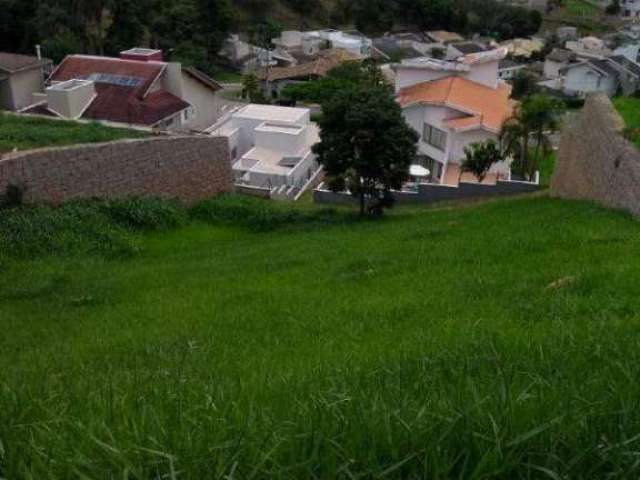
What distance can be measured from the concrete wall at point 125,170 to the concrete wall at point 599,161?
31.5 ft

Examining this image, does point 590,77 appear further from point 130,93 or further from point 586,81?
point 130,93

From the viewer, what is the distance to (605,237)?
938 cm

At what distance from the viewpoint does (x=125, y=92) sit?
2670 centimetres

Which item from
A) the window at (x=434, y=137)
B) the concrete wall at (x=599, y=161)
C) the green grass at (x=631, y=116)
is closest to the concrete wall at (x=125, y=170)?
the concrete wall at (x=599, y=161)

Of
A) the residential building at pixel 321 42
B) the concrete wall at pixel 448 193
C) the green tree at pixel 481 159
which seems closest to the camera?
the concrete wall at pixel 448 193

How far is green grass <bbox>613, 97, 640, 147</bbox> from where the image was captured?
12531mm

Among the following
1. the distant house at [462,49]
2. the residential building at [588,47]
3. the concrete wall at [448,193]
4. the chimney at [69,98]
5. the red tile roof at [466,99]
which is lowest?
the residential building at [588,47]

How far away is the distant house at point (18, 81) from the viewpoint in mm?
27203

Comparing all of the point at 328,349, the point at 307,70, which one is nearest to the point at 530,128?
the point at 328,349

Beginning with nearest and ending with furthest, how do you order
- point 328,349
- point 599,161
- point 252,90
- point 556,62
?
point 328,349
point 599,161
point 252,90
point 556,62

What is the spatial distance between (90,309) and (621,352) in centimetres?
810

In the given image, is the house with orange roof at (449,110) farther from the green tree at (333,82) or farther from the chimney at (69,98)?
the chimney at (69,98)

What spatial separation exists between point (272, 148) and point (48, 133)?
42.2ft

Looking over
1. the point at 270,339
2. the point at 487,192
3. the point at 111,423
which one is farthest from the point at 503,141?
the point at 111,423
